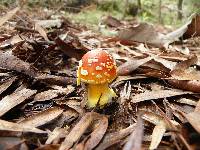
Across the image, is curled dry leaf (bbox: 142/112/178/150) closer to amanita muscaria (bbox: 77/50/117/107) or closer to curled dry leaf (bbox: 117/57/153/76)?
amanita muscaria (bbox: 77/50/117/107)

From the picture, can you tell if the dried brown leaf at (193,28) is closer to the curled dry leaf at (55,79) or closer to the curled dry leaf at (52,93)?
the curled dry leaf at (55,79)

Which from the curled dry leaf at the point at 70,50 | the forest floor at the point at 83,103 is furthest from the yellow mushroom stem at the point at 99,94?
the curled dry leaf at the point at 70,50

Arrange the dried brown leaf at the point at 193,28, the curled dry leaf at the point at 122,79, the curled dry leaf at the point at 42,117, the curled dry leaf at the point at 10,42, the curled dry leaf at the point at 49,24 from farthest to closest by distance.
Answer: the curled dry leaf at the point at 49,24 < the dried brown leaf at the point at 193,28 < the curled dry leaf at the point at 10,42 < the curled dry leaf at the point at 122,79 < the curled dry leaf at the point at 42,117

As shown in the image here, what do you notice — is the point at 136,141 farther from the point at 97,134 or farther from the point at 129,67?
the point at 129,67

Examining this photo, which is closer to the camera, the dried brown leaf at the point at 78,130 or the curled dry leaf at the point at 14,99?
the dried brown leaf at the point at 78,130

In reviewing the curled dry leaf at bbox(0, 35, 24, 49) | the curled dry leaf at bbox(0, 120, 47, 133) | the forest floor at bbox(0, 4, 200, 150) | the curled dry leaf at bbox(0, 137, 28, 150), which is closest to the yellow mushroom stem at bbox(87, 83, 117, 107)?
the forest floor at bbox(0, 4, 200, 150)

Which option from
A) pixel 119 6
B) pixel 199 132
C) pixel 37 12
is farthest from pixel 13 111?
pixel 119 6

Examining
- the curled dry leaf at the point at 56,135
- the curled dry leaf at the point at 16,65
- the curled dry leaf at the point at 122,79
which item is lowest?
the curled dry leaf at the point at 122,79

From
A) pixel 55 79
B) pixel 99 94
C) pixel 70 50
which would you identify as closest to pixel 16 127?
pixel 99 94

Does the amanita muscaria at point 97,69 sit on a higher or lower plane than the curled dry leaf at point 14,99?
higher
